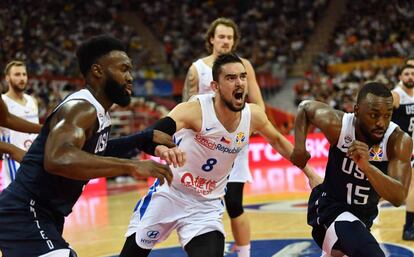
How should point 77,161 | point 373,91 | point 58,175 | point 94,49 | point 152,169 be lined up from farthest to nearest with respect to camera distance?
point 373,91 < point 94,49 < point 58,175 < point 152,169 < point 77,161

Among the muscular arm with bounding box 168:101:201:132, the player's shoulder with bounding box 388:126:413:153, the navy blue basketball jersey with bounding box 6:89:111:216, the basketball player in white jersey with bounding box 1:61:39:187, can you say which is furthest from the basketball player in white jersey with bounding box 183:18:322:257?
the basketball player in white jersey with bounding box 1:61:39:187

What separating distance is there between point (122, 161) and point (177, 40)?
2539 cm

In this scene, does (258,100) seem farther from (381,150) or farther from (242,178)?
(381,150)

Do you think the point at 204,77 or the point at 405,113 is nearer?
the point at 204,77

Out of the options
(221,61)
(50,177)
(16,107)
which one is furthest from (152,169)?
(16,107)

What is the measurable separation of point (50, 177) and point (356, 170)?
7.39 ft

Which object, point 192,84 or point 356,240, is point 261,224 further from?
point 356,240

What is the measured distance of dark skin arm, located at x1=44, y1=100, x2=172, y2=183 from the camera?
3.07 m

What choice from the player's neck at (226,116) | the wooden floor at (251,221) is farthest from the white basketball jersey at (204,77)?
the wooden floor at (251,221)

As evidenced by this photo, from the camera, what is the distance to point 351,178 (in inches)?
189

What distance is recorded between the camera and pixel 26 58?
838 inches

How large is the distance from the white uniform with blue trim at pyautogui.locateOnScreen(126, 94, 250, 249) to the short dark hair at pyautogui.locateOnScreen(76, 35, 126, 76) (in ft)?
4.19

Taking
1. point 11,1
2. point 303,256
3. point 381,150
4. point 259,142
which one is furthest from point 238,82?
point 11,1

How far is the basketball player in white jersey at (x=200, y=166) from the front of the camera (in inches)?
185
